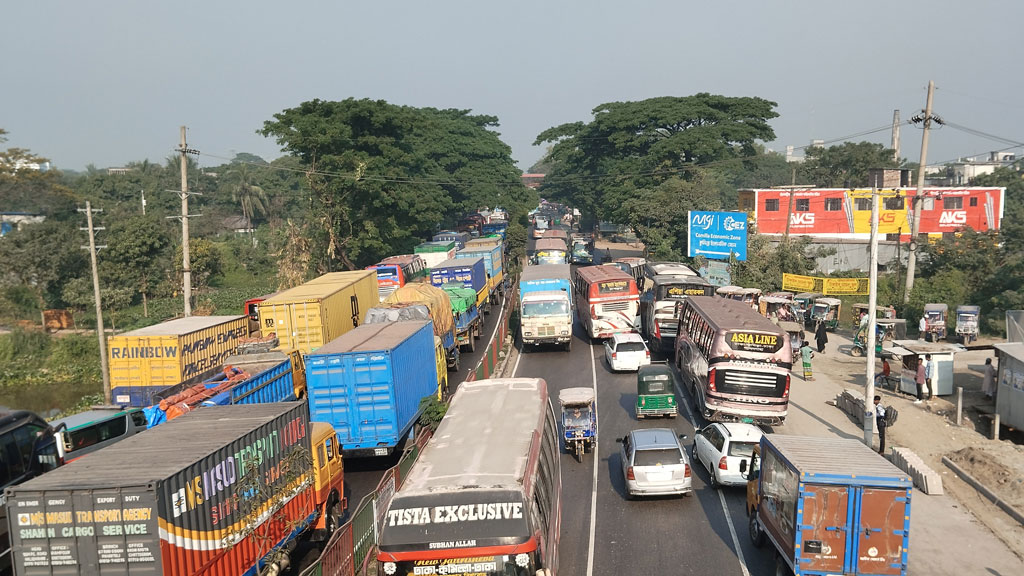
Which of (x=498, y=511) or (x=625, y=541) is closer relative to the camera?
(x=498, y=511)

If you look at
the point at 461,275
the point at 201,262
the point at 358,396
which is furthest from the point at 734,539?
the point at 201,262

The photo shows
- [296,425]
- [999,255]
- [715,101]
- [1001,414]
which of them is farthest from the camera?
[715,101]

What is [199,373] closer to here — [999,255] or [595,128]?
[999,255]

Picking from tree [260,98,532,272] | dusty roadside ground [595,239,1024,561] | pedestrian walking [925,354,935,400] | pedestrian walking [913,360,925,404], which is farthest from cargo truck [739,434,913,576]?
tree [260,98,532,272]

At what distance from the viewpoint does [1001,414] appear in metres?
21.9

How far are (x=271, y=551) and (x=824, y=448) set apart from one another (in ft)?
32.0

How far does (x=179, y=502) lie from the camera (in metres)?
9.97

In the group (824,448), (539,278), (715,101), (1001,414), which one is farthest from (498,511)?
(715,101)

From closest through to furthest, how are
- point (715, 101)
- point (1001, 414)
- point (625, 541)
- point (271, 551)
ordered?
point (271, 551) < point (625, 541) < point (1001, 414) < point (715, 101)

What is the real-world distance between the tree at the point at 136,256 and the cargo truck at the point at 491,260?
22.5 metres

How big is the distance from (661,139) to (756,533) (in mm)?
57064

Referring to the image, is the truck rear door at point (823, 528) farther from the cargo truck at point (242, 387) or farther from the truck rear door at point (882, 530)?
the cargo truck at point (242, 387)

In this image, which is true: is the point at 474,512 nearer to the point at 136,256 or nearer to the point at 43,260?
the point at 43,260

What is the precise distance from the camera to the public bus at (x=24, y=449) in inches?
550
